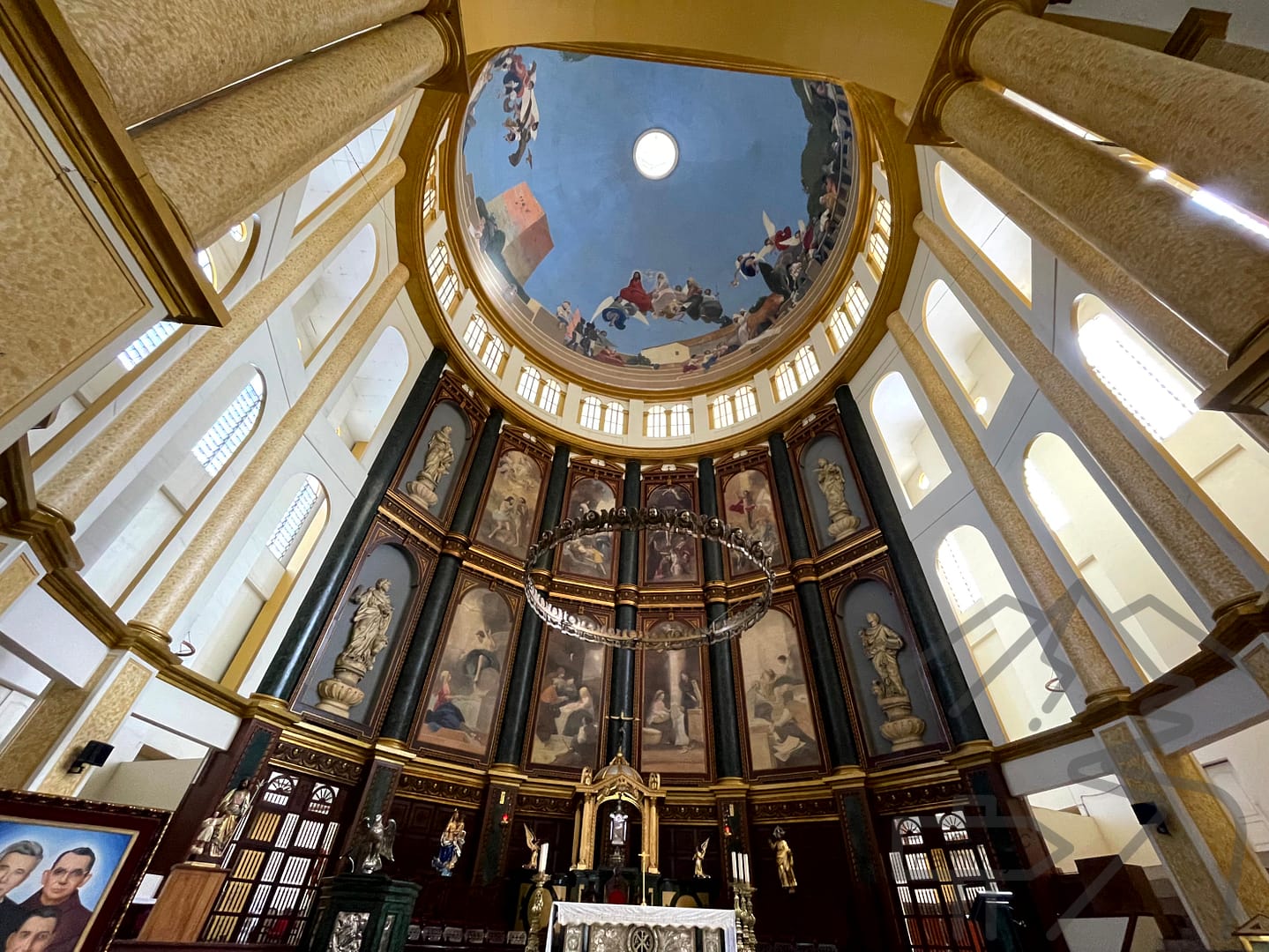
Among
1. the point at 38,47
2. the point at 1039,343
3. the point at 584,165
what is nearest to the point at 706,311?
the point at 584,165

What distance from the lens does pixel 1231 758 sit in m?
10.3

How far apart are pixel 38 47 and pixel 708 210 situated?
23.5m

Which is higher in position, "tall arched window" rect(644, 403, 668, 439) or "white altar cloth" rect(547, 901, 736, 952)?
"tall arched window" rect(644, 403, 668, 439)

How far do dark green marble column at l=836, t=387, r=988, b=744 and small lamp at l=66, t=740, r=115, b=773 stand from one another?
12832mm

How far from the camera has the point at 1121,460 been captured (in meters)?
7.28

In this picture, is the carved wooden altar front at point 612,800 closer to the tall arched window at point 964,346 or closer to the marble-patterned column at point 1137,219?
the tall arched window at point 964,346

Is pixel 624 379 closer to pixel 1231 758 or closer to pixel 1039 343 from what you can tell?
pixel 1039 343

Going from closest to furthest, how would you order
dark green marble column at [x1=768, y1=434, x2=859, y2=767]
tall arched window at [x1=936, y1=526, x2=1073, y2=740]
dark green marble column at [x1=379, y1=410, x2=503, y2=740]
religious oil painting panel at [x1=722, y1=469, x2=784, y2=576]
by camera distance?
1. tall arched window at [x1=936, y1=526, x2=1073, y2=740]
2. dark green marble column at [x1=379, y1=410, x2=503, y2=740]
3. dark green marble column at [x1=768, y1=434, x2=859, y2=767]
4. religious oil painting panel at [x1=722, y1=469, x2=784, y2=576]

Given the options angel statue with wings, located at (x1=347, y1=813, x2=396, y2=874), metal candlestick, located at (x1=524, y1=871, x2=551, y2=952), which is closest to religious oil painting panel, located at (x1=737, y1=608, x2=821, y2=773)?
metal candlestick, located at (x1=524, y1=871, x2=551, y2=952)

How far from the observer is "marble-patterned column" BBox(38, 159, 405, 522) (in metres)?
5.48

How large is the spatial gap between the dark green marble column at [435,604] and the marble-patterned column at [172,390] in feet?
24.4

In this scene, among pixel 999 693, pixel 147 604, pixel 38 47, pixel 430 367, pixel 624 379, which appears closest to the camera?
pixel 38 47

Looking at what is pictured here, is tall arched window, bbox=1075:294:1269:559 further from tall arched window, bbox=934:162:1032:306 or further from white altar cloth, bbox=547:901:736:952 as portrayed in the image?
white altar cloth, bbox=547:901:736:952

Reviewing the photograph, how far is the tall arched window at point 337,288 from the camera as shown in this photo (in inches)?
523
